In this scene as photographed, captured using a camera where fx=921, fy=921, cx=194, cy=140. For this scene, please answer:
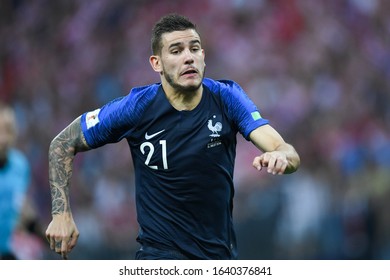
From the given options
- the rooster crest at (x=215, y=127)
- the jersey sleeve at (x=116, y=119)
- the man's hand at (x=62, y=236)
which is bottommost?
the man's hand at (x=62, y=236)

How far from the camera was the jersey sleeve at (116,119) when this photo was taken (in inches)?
256

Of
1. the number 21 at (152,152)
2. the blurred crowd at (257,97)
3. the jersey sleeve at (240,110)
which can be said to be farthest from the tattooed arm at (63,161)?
the blurred crowd at (257,97)

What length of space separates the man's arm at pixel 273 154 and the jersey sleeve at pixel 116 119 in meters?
0.82

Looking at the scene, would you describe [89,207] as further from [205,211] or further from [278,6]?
[205,211]

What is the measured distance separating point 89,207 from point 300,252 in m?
3.37

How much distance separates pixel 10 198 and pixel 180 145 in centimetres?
392

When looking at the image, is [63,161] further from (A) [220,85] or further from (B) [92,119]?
(A) [220,85]

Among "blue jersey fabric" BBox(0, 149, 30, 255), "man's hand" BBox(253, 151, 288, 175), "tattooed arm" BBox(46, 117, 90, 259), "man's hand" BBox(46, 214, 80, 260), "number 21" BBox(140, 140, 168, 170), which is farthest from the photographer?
"blue jersey fabric" BBox(0, 149, 30, 255)

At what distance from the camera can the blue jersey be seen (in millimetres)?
6426

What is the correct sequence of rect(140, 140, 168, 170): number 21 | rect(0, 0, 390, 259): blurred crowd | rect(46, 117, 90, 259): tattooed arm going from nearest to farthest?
rect(140, 140, 168, 170): number 21 → rect(46, 117, 90, 259): tattooed arm → rect(0, 0, 390, 259): blurred crowd

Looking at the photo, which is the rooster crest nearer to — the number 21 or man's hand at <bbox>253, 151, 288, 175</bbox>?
the number 21

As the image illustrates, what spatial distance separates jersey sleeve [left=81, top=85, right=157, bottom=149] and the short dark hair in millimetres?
340

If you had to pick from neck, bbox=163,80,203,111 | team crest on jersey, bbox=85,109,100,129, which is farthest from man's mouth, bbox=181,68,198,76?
team crest on jersey, bbox=85,109,100,129

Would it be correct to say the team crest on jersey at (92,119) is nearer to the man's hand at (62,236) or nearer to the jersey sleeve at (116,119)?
the jersey sleeve at (116,119)
